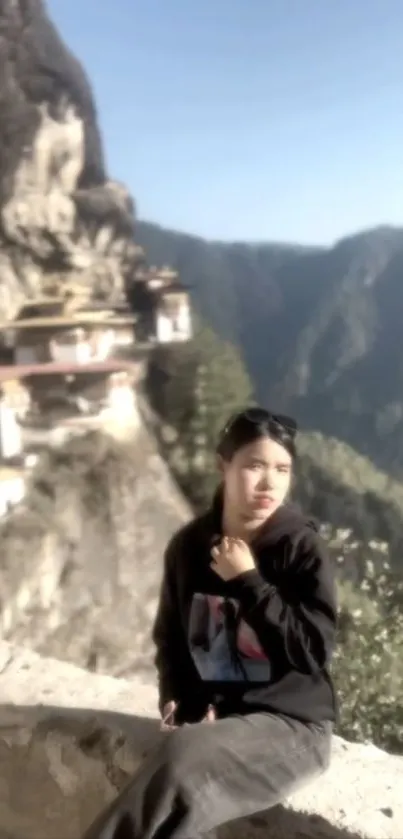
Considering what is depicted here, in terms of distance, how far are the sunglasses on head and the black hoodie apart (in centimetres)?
10

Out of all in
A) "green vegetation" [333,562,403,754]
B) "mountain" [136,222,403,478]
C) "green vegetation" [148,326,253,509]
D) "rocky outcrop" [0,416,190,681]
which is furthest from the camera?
"mountain" [136,222,403,478]

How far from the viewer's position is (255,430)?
93 centimetres

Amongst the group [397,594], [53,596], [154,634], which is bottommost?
[53,596]

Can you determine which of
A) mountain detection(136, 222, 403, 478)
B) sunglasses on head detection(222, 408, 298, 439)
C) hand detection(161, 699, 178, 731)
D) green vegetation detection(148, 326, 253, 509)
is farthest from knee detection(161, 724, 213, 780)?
mountain detection(136, 222, 403, 478)

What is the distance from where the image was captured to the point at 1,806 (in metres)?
1.13

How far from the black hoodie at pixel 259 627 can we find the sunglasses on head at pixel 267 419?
10cm

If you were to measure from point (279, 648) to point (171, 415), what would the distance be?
27.5ft

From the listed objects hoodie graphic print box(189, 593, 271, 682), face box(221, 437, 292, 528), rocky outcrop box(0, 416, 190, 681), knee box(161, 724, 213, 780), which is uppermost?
face box(221, 437, 292, 528)

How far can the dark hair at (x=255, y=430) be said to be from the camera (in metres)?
0.93

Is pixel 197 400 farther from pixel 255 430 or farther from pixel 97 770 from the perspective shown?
pixel 255 430

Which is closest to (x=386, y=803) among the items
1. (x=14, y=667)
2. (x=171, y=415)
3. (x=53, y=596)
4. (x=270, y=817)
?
(x=270, y=817)

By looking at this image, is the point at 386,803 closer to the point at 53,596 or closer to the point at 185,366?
the point at 53,596

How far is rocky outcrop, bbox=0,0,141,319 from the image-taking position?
30.0 feet

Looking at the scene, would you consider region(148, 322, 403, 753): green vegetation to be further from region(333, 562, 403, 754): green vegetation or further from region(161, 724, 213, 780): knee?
region(161, 724, 213, 780): knee
